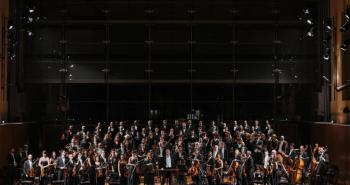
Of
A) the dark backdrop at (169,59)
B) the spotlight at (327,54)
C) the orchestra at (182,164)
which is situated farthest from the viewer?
the dark backdrop at (169,59)

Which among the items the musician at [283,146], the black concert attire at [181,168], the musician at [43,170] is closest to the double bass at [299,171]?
the musician at [283,146]

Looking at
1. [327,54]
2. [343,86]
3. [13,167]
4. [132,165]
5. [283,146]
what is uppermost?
[327,54]

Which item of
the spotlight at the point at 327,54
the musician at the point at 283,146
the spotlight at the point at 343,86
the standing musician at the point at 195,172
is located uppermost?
the spotlight at the point at 327,54

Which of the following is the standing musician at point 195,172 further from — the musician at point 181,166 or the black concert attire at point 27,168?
the black concert attire at point 27,168

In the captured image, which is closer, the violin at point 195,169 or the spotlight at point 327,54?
the violin at point 195,169

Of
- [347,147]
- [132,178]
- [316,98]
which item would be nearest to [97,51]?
[132,178]

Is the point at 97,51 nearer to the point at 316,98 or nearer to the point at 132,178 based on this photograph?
the point at 132,178

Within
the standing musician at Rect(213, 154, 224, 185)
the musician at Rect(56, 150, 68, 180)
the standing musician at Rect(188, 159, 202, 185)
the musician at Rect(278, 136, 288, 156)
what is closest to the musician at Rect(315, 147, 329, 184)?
the musician at Rect(278, 136, 288, 156)

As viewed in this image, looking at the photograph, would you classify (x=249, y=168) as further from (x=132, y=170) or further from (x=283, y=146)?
(x=132, y=170)

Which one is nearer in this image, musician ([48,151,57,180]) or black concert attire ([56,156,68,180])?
black concert attire ([56,156,68,180])

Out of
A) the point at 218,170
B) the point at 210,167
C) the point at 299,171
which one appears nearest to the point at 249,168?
the point at 218,170

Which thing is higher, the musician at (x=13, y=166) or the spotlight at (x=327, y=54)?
the spotlight at (x=327, y=54)

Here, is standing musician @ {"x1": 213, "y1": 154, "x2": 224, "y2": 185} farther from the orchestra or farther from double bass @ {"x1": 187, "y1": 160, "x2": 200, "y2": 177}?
double bass @ {"x1": 187, "y1": 160, "x2": 200, "y2": 177}

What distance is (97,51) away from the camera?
843 inches
